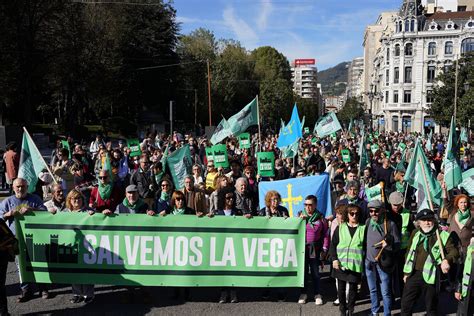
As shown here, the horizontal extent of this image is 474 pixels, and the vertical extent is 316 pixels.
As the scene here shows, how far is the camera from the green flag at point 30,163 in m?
7.74

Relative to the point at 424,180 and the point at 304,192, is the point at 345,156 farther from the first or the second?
the point at 424,180

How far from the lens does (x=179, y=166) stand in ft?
34.8

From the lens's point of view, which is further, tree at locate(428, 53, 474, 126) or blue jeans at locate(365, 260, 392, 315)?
tree at locate(428, 53, 474, 126)

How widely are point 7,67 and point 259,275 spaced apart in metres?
28.5

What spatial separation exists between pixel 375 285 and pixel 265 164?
5.33 metres

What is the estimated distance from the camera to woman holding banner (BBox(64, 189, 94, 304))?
6438 mm

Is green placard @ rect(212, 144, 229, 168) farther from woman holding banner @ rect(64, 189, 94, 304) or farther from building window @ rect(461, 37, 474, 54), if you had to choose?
building window @ rect(461, 37, 474, 54)

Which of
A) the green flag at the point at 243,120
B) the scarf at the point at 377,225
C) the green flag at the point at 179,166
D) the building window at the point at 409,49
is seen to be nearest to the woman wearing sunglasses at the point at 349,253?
the scarf at the point at 377,225

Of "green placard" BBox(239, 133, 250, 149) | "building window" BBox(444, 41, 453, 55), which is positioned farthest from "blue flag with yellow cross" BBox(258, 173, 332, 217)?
"building window" BBox(444, 41, 453, 55)

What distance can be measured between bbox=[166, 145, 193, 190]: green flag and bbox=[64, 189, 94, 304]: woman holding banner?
4012 mm

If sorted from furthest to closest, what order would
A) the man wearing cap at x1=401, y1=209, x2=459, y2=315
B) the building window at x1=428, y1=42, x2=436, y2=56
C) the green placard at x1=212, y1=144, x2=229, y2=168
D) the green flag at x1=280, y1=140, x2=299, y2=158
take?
the building window at x1=428, y1=42, x2=436, y2=56
the green flag at x1=280, y1=140, x2=299, y2=158
the green placard at x1=212, y1=144, x2=229, y2=168
the man wearing cap at x1=401, y1=209, x2=459, y2=315

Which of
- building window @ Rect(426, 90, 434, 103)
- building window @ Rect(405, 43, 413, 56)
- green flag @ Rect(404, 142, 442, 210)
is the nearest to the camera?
green flag @ Rect(404, 142, 442, 210)

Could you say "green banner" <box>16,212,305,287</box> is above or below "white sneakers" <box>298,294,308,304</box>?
above

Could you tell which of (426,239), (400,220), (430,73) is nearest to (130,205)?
(400,220)
